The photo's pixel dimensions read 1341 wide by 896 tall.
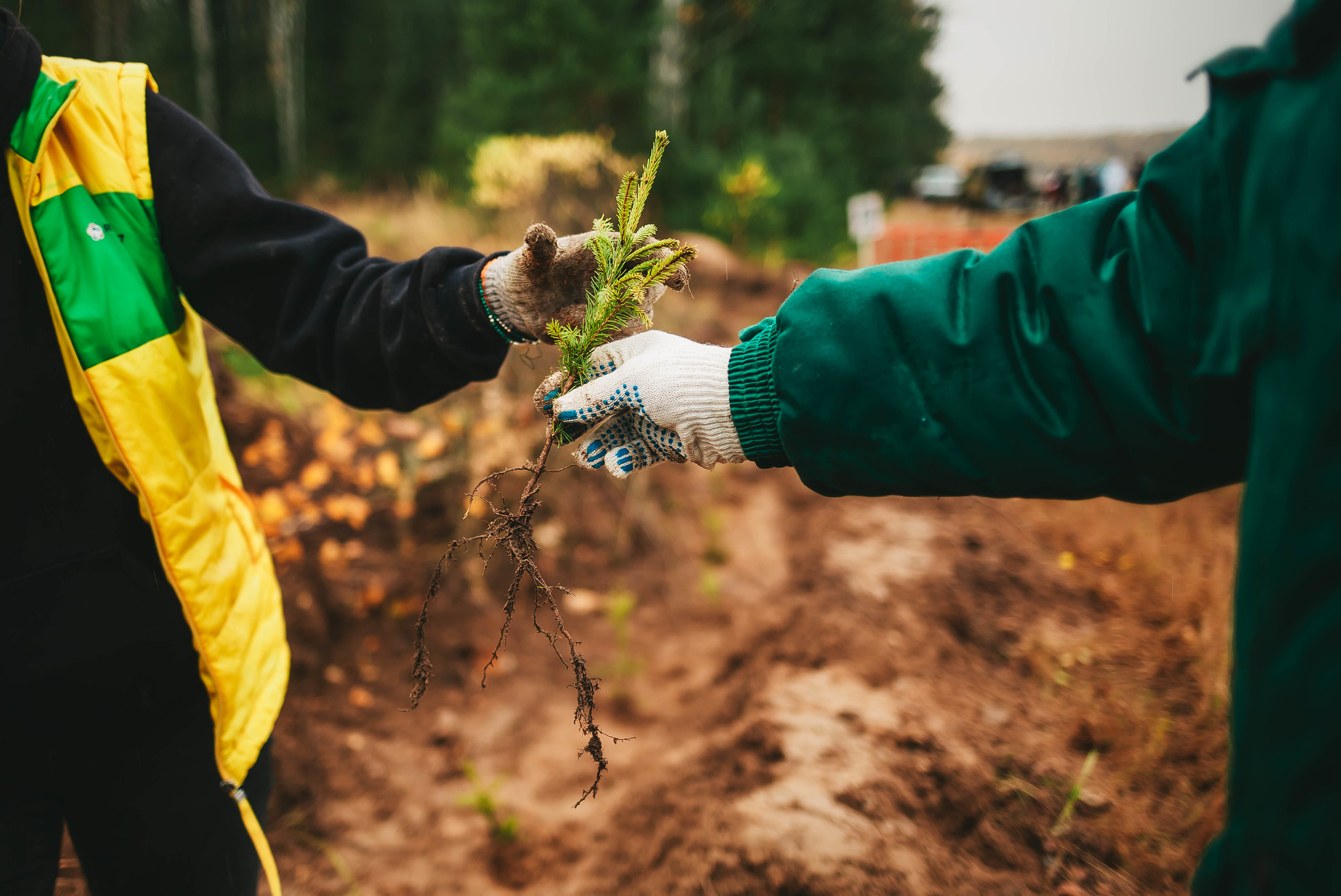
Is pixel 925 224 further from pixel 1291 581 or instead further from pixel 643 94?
pixel 1291 581

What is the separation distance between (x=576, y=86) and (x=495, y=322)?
450 inches

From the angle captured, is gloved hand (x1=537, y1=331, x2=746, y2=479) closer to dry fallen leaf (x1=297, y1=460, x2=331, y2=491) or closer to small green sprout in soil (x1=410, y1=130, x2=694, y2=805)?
small green sprout in soil (x1=410, y1=130, x2=694, y2=805)

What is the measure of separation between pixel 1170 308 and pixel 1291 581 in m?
0.40

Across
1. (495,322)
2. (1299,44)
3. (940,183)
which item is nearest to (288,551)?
(495,322)

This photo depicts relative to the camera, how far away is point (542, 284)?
4.80 feet

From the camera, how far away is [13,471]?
1.17 metres


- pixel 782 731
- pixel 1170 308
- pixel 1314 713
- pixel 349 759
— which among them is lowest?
pixel 349 759

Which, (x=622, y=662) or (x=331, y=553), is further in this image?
(x=622, y=662)

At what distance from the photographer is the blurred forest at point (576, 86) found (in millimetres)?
11039

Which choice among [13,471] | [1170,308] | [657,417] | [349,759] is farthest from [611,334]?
[349,759]

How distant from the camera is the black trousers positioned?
1193 millimetres

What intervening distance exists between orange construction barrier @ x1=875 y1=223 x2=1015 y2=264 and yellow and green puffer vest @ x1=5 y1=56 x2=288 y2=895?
7577 millimetres

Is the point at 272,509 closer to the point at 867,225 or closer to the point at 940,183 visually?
the point at 867,225

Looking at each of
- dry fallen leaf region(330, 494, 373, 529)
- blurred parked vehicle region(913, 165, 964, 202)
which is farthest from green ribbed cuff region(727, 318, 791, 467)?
blurred parked vehicle region(913, 165, 964, 202)
